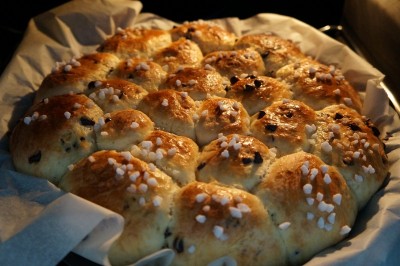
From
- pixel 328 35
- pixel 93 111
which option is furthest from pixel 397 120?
pixel 93 111

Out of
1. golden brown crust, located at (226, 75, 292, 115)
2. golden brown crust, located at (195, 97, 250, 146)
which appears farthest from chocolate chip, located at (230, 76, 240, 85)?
golden brown crust, located at (195, 97, 250, 146)

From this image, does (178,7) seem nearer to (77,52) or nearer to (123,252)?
(77,52)

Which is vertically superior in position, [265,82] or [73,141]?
[265,82]

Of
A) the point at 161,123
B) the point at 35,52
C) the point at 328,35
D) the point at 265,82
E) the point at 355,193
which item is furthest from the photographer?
the point at 328,35

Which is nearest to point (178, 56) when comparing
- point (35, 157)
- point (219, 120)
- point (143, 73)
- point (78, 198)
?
point (143, 73)

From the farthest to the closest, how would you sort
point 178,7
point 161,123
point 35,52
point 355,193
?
point 178,7 < point 35,52 < point 161,123 < point 355,193
